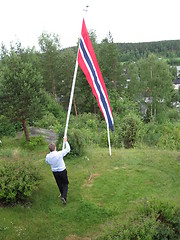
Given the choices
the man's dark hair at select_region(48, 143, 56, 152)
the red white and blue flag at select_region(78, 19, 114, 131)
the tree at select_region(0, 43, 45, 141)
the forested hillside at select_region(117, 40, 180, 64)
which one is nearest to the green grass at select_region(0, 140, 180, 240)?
the man's dark hair at select_region(48, 143, 56, 152)

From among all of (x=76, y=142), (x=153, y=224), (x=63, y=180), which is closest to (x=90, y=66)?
(x=63, y=180)

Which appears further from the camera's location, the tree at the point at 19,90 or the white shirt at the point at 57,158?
the tree at the point at 19,90

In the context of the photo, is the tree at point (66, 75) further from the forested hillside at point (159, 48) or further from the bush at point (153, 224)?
the forested hillside at point (159, 48)

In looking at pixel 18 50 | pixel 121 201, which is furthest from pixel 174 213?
pixel 18 50

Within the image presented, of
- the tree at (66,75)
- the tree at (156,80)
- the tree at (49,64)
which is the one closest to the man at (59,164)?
the tree at (66,75)

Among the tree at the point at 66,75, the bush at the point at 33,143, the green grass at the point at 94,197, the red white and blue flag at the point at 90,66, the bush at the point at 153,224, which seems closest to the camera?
the bush at the point at 153,224

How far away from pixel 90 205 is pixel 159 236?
93.1 inches

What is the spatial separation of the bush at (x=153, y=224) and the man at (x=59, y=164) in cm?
225

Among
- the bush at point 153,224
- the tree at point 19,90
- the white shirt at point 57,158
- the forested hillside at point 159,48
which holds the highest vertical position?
the forested hillside at point 159,48

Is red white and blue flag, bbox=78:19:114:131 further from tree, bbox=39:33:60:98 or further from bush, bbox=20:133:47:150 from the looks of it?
tree, bbox=39:33:60:98

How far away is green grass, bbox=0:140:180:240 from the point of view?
19.6ft

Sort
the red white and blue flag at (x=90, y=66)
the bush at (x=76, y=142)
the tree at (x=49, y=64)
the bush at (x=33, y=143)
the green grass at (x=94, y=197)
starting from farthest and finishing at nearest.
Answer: the tree at (x=49, y=64) → the bush at (x=33, y=143) → the bush at (x=76, y=142) → the red white and blue flag at (x=90, y=66) → the green grass at (x=94, y=197)

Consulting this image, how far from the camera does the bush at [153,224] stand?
15.7ft

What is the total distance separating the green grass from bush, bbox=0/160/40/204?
1.09ft
